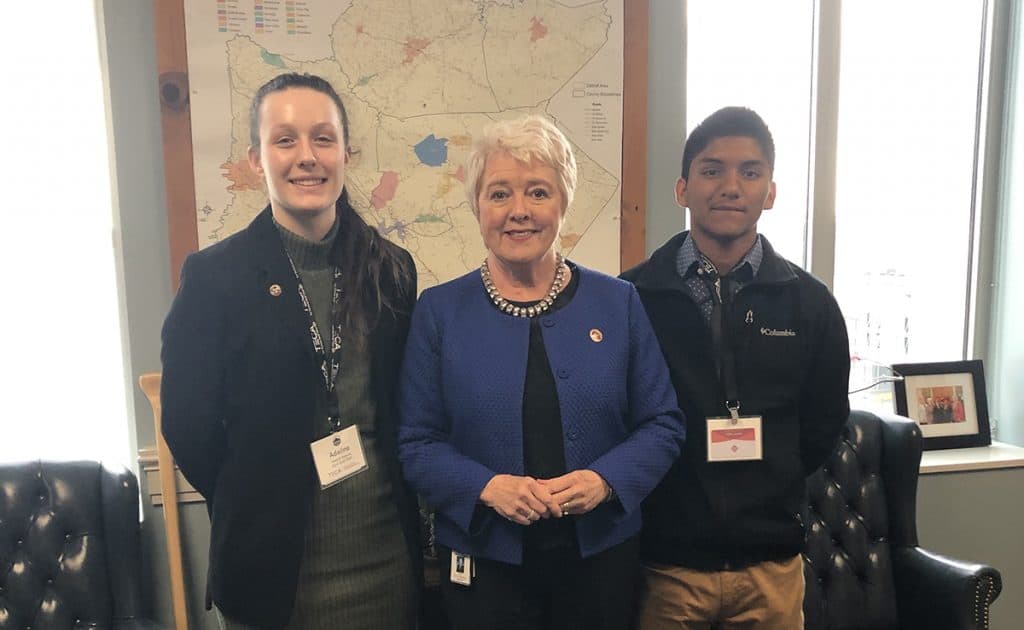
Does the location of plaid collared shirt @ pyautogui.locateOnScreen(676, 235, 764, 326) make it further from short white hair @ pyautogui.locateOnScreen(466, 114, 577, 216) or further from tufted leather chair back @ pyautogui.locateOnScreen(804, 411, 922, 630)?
tufted leather chair back @ pyautogui.locateOnScreen(804, 411, 922, 630)

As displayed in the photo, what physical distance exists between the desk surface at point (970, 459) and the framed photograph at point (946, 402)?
29 mm

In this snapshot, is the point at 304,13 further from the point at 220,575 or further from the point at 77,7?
the point at 220,575

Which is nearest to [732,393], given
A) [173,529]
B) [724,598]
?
[724,598]

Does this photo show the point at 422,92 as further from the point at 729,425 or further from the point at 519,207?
the point at 729,425

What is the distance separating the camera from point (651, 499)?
1557 millimetres

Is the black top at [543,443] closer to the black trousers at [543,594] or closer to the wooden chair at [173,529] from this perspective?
the black trousers at [543,594]

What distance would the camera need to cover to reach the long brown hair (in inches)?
51.8

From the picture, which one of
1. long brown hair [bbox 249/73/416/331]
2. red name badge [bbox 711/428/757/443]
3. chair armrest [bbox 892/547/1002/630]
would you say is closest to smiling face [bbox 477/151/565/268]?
long brown hair [bbox 249/73/416/331]

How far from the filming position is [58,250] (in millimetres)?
2158

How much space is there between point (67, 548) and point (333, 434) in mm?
1078

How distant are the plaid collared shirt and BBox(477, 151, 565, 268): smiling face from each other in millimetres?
390

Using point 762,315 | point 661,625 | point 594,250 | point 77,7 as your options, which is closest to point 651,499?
point 661,625

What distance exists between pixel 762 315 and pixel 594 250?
941mm

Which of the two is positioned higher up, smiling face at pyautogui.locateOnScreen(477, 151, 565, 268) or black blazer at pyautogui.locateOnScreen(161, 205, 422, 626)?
smiling face at pyautogui.locateOnScreen(477, 151, 565, 268)
